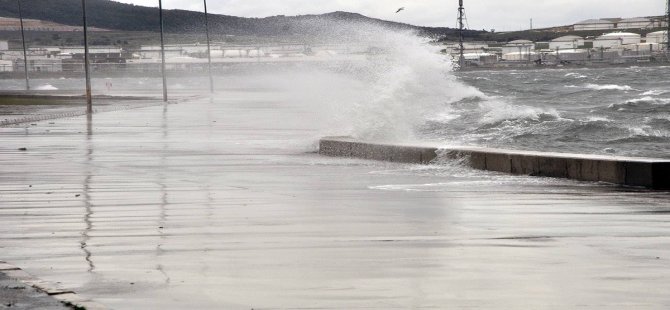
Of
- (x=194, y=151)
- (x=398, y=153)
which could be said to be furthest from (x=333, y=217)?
(x=194, y=151)

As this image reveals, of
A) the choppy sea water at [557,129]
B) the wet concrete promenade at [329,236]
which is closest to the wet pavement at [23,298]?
the wet concrete promenade at [329,236]

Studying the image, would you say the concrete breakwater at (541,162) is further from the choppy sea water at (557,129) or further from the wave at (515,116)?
the wave at (515,116)

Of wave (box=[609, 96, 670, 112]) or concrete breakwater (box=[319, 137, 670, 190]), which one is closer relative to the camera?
concrete breakwater (box=[319, 137, 670, 190])

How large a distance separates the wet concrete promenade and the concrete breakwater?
1.14 ft

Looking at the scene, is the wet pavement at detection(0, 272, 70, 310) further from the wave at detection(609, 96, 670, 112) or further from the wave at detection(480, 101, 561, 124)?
the wave at detection(609, 96, 670, 112)

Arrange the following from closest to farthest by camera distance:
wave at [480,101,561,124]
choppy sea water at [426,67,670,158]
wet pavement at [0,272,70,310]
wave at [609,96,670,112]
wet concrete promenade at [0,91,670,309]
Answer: wet pavement at [0,272,70,310]
wet concrete promenade at [0,91,670,309]
choppy sea water at [426,67,670,158]
wave at [480,101,561,124]
wave at [609,96,670,112]

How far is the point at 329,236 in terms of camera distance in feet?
36.9

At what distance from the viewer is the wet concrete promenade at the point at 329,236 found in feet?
27.2

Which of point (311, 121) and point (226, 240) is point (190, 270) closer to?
point (226, 240)

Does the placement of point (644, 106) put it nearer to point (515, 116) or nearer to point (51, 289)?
point (515, 116)

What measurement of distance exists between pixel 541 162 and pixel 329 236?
23.9 feet

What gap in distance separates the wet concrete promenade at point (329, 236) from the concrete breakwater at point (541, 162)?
1.14ft

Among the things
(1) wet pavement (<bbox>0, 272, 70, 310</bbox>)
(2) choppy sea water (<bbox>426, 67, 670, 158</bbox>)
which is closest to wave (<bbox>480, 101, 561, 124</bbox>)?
(2) choppy sea water (<bbox>426, 67, 670, 158</bbox>)

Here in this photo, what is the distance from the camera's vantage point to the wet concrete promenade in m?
8.29
